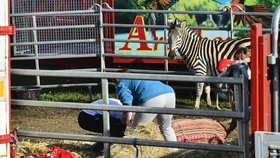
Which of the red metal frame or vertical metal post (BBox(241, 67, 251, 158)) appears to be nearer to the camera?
the red metal frame

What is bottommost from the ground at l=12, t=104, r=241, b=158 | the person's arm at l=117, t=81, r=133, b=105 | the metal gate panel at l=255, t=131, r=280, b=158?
the ground at l=12, t=104, r=241, b=158

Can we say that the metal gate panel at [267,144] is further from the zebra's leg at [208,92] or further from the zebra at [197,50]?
the zebra's leg at [208,92]

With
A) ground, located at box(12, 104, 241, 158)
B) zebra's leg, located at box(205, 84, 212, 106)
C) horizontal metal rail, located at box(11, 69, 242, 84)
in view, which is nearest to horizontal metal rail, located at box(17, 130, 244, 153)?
horizontal metal rail, located at box(11, 69, 242, 84)

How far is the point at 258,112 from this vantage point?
5633 millimetres

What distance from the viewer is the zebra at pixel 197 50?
1275 centimetres

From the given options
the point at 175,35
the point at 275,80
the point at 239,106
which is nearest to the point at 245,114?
the point at 239,106

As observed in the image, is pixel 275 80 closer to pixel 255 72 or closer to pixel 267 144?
pixel 255 72

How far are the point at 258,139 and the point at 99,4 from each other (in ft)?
31.1

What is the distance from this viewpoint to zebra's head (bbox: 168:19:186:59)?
41.9ft

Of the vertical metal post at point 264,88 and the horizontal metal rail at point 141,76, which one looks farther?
the horizontal metal rail at point 141,76

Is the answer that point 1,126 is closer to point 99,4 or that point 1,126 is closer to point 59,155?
point 59,155

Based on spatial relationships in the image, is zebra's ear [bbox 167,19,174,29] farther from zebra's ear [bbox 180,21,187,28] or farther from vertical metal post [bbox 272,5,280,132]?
vertical metal post [bbox 272,5,280,132]

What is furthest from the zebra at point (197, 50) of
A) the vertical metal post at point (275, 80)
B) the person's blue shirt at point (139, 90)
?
the vertical metal post at point (275, 80)

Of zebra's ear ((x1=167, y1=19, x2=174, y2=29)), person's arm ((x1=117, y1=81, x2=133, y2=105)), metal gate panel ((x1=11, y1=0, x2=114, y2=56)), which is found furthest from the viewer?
metal gate panel ((x1=11, y1=0, x2=114, y2=56))
